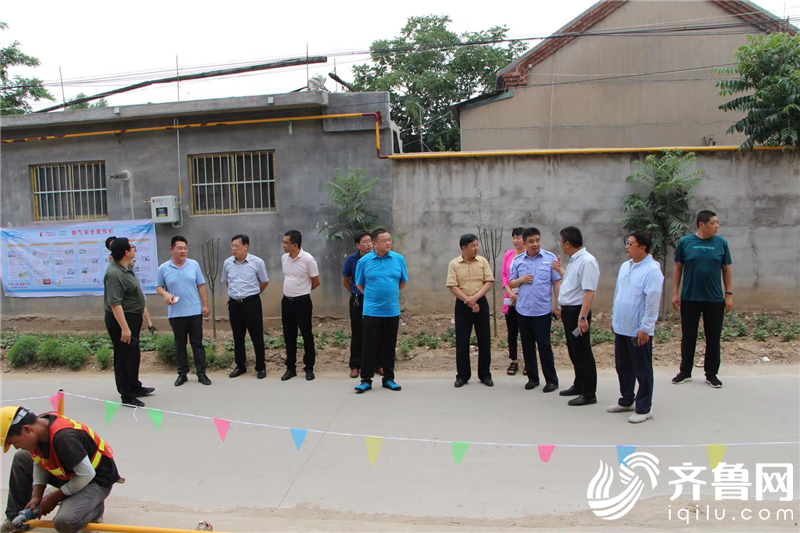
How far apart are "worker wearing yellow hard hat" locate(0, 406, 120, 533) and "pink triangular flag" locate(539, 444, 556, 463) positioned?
2.97 m

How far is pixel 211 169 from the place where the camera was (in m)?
10.4

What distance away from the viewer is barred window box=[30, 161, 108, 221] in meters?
10.8

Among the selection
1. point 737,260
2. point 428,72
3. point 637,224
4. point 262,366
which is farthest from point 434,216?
point 428,72

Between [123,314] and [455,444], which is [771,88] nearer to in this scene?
[455,444]

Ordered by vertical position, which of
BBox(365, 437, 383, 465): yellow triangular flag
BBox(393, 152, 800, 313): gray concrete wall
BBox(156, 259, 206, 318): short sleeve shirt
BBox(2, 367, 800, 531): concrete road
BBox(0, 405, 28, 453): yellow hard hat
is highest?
BBox(393, 152, 800, 313): gray concrete wall

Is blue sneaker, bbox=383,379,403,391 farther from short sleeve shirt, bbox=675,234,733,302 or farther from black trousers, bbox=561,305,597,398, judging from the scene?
short sleeve shirt, bbox=675,234,733,302

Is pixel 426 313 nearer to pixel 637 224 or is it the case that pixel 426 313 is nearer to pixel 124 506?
pixel 637 224

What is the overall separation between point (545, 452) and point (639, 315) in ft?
5.26

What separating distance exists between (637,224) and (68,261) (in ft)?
32.9

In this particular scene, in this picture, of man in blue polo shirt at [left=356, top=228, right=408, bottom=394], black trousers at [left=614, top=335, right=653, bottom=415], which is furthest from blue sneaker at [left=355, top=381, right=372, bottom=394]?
black trousers at [left=614, top=335, right=653, bottom=415]

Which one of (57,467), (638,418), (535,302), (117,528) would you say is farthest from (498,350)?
(57,467)

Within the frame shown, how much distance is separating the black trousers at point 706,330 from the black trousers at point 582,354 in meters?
1.39

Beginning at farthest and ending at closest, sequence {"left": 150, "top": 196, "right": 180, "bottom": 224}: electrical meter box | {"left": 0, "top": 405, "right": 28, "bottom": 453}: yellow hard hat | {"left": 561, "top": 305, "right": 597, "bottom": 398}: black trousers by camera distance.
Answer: {"left": 150, "top": 196, "right": 180, "bottom": 224}: electrical meter box
{"left": 561, "top": 305, "right": 597, "bottom": 398}: black trousers
{"left": 0, "top": 405, "right": 28, "bottom": 453}: yellow hard hat

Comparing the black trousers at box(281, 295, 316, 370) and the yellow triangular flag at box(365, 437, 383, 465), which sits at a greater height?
the black trousers at box(281, 295, 316, 370)
